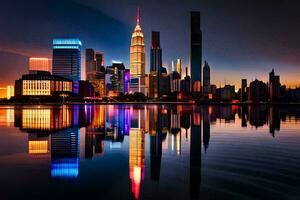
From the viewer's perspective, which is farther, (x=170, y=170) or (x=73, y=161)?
(x=73, y=161)

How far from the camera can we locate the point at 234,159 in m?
22.3

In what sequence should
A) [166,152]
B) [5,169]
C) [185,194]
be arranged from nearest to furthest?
[185,194], [5,169], [166,152]

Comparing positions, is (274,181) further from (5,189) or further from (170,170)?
(5,189)

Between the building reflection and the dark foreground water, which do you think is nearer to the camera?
the dark foreground water

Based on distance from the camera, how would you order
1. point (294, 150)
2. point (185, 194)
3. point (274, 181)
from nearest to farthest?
point (185, 194)
point (274, 181)
point (294, 150)

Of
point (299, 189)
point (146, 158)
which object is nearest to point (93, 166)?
point (146, 158)

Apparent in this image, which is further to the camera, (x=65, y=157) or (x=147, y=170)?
(x=65, y=157)

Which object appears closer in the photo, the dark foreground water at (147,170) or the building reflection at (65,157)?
the dark foreground water at (147,170)

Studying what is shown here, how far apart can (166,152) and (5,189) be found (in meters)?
13.3

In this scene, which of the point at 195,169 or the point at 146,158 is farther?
the point at 146,158

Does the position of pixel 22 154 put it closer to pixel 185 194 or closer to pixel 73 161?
pixel 73 161

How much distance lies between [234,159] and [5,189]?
1462 centimetres

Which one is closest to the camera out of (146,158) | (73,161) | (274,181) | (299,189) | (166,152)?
(299,189)

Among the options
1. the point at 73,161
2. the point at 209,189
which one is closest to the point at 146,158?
the point at 73,161
